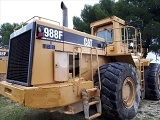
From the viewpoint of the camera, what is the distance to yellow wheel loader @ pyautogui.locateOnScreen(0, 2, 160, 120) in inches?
140

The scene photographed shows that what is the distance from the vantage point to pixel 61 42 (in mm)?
4109

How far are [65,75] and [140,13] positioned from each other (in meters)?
13.3

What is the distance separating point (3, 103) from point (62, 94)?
14.9 feet

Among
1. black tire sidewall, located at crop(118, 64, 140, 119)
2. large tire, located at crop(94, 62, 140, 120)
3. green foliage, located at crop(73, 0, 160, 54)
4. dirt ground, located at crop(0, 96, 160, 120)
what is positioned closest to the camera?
large tire, located at crop(94, 62, 140, 120)

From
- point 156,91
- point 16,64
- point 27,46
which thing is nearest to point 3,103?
point 16,64

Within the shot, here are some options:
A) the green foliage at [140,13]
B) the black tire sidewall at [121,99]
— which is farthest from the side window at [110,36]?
the green foliage at [140,13]

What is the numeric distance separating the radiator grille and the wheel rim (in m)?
2.42

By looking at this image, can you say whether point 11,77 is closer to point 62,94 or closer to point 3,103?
point 62,94

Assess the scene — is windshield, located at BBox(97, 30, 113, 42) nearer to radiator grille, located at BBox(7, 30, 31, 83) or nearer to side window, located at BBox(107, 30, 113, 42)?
side window, located at BBox(107, 30, 113, 42)

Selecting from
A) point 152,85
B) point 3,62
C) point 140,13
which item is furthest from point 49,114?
point 140,13

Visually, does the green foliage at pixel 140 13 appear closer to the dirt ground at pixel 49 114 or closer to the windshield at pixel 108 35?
the windshield at pixel 108 35

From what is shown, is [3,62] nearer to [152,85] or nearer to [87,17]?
[152,85]

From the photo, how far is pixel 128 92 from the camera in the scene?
5.06 m

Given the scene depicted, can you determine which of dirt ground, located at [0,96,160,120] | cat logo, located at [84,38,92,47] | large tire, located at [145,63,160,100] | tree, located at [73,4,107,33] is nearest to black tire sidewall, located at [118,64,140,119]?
dirt ground, located at [0,96,160,120]
